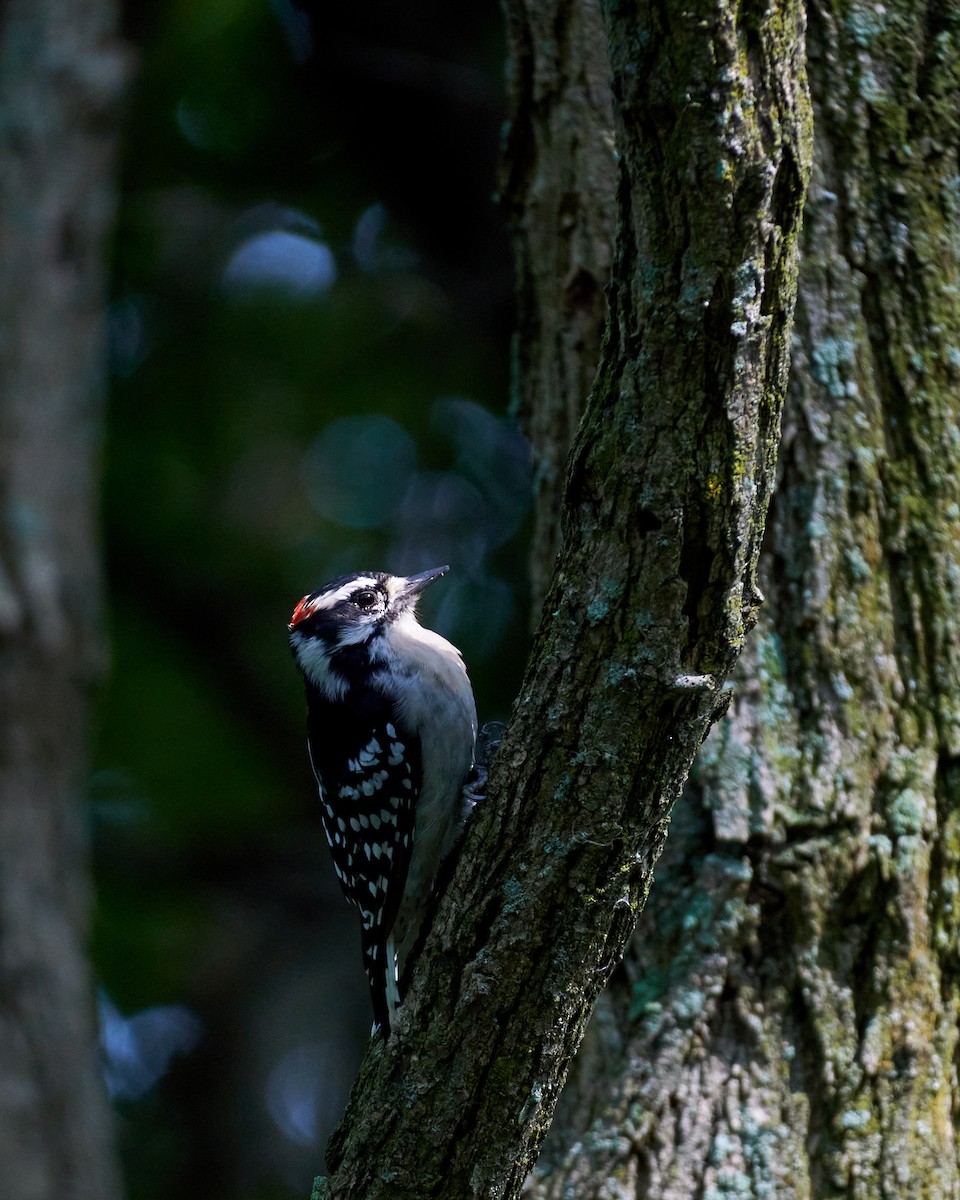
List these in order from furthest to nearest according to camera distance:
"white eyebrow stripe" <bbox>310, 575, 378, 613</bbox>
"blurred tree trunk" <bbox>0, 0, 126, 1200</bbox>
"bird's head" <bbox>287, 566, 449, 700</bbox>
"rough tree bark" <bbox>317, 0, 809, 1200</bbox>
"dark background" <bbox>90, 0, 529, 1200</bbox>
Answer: "dark background" <bbox>90, 0, 529, 1200</bbox> < "blurred tree trunk" <bbox>0, 0, 126, 1200</bbox> < "white eyebrow stripe" <bbox>310, 575, 378, 613</bbox> < "bird's head" <bbox>287, 566, 449, 700</bbox> < "rough tree bark" <bbox>317, 0, 809, 1200</bbox>

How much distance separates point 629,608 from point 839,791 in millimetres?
1328

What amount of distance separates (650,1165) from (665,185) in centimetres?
260

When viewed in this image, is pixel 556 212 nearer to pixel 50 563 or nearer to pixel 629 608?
pixel 629 608

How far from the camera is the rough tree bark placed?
7.33ft

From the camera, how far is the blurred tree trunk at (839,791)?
3350mm

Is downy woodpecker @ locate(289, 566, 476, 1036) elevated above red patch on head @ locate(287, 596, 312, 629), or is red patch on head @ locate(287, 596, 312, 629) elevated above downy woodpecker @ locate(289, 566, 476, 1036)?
red patch on head @ locate(287, 596, 312, 629)

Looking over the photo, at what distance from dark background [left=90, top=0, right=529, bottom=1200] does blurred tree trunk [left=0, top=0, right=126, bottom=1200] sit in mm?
3007

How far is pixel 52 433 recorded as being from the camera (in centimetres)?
621

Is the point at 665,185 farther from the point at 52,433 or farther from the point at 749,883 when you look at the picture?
the point at 52,433

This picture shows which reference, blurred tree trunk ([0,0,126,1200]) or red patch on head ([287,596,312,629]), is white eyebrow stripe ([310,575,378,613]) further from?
blurred tree trunk ([0,0,126,1200])

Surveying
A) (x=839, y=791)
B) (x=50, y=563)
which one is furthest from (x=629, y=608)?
(x=50, y=563)

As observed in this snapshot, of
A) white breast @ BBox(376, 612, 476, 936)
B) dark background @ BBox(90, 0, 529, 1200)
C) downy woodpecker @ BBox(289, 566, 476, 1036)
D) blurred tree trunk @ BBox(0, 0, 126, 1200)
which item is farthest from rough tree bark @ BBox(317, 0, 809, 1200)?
dark background @ BBox(90, 0, 529, 1200)

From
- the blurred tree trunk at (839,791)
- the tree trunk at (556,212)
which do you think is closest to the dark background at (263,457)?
the tree trunk at (556,212)

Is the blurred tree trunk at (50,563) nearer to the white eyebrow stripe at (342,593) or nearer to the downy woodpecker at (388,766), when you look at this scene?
the white eyebrow stripe at (342,593)
